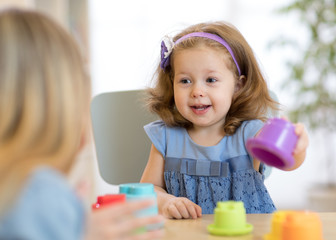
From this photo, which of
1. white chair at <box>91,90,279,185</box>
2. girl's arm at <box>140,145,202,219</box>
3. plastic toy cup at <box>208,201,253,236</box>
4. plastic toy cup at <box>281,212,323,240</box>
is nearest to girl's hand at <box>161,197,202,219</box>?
girl's arm at <box>140,145,202,219</box>

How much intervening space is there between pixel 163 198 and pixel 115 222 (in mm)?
551

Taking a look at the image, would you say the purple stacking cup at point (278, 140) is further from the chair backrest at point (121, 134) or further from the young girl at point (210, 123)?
the chair backrest at point (121, 134)

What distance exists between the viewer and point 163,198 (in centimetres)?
125

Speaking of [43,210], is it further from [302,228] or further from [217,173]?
[217,173]

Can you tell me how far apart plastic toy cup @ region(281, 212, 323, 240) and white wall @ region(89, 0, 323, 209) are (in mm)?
3461

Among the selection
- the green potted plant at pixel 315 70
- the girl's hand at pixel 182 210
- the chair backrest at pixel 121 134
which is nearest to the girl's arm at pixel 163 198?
the girl's hand at pixel 182 210

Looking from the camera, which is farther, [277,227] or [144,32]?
[144,32]

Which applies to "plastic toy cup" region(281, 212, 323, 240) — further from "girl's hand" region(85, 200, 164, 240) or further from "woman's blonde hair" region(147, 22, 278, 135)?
"woman's blonde hair" region(147, 22, 278, 135)

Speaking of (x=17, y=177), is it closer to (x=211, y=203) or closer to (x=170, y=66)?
(x=211, y=203)

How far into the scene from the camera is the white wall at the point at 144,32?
419 cm

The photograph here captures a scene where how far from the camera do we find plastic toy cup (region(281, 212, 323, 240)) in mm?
791

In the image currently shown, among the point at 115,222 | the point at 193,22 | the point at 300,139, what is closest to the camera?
the point at 115,222

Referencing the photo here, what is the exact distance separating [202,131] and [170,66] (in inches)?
9.3

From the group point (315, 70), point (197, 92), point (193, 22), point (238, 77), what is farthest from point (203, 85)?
point (193, 22)
